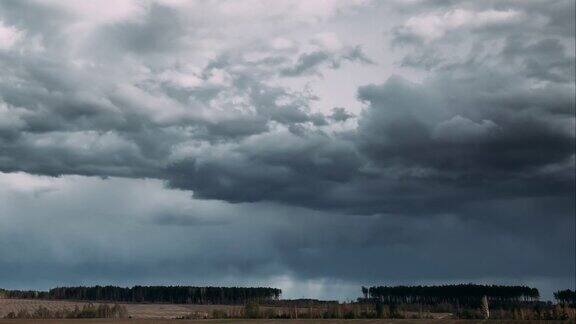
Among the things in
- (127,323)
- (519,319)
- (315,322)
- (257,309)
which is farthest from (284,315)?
(519,319)

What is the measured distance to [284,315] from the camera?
111 metres

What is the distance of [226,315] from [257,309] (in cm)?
539

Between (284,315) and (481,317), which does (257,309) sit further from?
(481,317)

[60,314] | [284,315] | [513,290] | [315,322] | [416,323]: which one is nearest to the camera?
[416,323]

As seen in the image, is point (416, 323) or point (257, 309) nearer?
point (416, 323)

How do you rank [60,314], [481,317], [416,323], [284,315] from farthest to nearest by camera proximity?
[60,314]
[284,315]
[481,317]
[416,323]

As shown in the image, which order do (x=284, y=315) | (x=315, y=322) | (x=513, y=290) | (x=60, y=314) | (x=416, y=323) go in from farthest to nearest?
1. (x=513, y=290)
2. (x=60, y=314)
3. (x=284, y=315)
4. (x=315, y=322)
5. (x=416, y=323)

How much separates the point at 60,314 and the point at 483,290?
121 meters

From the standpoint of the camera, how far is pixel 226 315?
11225cm

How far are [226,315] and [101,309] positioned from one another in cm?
2848

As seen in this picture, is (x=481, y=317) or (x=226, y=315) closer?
(x=481, y=317)

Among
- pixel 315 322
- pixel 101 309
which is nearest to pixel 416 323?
pixel 315 322

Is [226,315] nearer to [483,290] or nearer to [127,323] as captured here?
[127,323]

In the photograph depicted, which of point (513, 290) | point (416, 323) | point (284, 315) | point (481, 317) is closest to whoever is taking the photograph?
point (416, 323)
